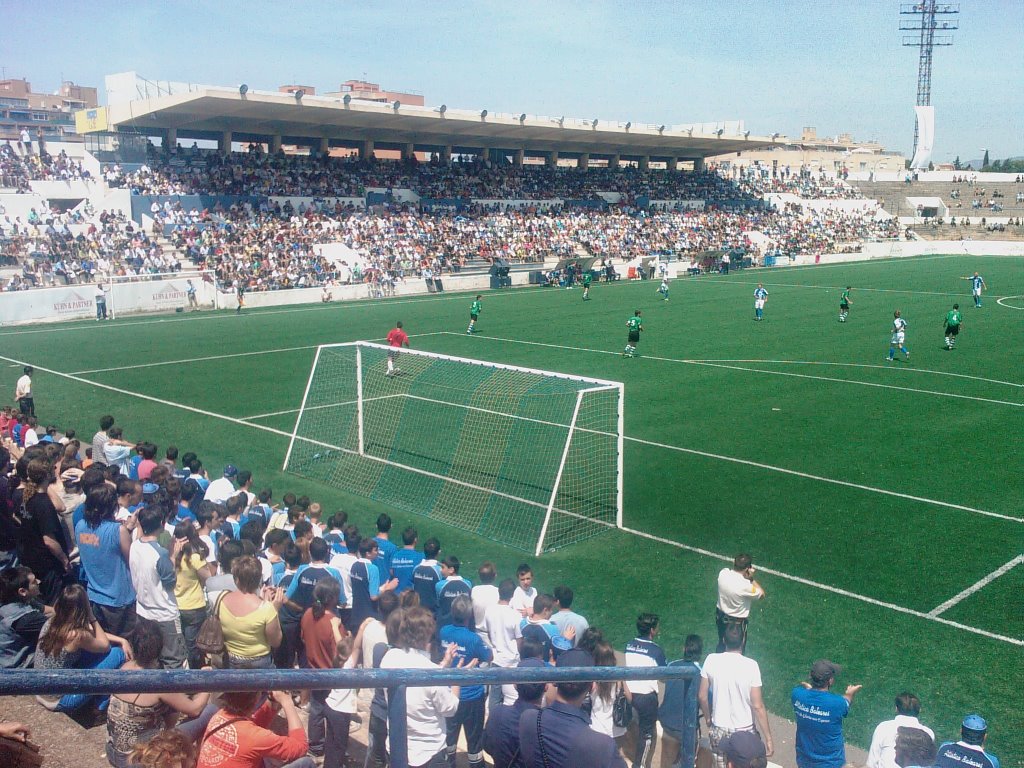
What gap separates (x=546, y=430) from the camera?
19.1 m

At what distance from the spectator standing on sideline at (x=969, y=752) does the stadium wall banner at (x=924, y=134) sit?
384 ft

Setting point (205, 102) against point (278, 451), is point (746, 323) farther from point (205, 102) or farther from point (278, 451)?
point (205, 102)

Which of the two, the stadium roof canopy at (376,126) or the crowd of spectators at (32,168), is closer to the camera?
→ the crowd of spectators at (32,168)

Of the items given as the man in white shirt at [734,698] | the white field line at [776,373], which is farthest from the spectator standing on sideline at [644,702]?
the white field line at [776,373]

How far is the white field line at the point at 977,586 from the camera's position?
10.8m

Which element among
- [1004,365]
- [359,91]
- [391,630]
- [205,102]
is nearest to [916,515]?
[391,630]

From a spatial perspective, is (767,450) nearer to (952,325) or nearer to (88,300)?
(952,325)

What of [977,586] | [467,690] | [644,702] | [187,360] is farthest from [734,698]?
[187,360]

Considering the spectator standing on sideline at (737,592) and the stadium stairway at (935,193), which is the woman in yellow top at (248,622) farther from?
the stadium stairway at (935,193)

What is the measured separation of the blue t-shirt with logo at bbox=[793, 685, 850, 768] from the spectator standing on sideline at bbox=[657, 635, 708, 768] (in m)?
0.92

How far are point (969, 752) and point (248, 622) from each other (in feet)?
16.0

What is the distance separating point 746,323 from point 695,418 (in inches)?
664

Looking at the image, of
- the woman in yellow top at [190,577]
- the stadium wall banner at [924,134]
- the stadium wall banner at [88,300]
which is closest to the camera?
the woman in yellow top at [190,577]

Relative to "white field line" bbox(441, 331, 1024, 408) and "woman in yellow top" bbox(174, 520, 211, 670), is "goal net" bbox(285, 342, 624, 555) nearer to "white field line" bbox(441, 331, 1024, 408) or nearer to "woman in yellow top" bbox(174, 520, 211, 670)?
"white field line" bbox(441, 331, 1024, 408)
